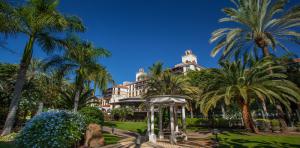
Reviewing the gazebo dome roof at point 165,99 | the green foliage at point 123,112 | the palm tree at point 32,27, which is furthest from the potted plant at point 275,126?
the green foliage at point 123,112

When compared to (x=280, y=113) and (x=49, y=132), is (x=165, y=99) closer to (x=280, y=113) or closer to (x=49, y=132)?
(x=49, y=132)

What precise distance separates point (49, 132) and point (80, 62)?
31.1ft

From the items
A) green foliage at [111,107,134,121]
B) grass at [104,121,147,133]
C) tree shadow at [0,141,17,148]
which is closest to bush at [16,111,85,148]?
tree shadow at [0,141,17,148]

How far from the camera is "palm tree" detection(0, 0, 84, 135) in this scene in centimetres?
1034

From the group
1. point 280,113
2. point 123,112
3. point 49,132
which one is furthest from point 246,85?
point 123,112

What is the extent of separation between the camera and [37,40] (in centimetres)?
1191

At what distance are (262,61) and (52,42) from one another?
18.1 metres

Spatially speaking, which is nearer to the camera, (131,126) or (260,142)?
(260,142)

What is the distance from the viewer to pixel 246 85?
53.8 ft

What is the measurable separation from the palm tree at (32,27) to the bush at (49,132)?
4.44m

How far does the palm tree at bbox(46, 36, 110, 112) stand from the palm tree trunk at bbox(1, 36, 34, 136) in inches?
96.7

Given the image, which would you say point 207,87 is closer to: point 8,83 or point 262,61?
point 262,61

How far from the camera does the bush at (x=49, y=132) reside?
6.84m

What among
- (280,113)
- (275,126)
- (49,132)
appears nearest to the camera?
(49,132)
